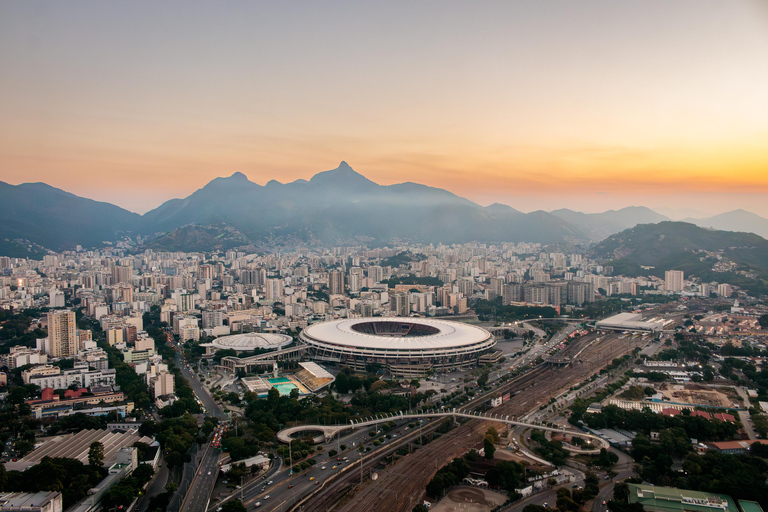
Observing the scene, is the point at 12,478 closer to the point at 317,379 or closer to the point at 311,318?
the point at 317,379

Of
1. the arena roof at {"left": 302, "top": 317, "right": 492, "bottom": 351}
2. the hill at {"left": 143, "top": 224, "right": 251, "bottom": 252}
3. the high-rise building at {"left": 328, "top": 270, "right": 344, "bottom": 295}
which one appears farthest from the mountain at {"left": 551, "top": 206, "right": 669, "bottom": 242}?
the arena roof at {"left": 302, "top": 317, "right": 492, "bottom": 351}

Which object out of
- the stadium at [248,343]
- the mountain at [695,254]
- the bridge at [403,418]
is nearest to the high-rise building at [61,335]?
the stadium at [248,343]

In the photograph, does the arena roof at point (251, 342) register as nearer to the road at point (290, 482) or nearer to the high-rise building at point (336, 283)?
the road at point (290, 482)

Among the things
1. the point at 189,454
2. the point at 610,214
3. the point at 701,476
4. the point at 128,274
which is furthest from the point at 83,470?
the point at 610,214

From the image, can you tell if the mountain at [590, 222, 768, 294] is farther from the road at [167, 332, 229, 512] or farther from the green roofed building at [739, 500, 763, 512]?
the road at [167, 332, 229, 512]

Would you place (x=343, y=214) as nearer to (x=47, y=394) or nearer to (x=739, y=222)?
(x=739, y=222)

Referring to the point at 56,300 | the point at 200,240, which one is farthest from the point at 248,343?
the point at 200,240

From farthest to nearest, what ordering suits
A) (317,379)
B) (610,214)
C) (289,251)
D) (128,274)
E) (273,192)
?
(610,214) < (273,192) < (289,251) < (128,274) < (317,379)
